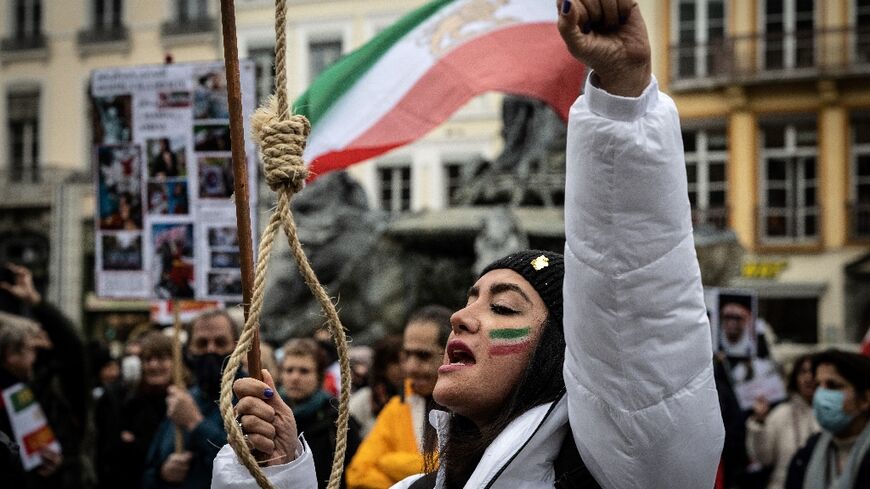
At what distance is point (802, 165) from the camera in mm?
24938

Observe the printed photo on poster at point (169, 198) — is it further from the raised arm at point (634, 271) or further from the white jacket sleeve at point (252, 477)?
the raised arm at point (634, 271)

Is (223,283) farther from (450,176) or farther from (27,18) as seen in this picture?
(27,18)

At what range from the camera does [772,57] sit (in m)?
25.4

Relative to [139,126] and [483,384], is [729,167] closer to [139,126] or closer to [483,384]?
[139,126]

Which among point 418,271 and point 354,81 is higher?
point 354,81

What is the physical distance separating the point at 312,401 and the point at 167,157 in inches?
54.6

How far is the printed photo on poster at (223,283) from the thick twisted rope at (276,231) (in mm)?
3143

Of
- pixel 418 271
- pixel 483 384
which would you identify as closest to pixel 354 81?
pixel 483 384

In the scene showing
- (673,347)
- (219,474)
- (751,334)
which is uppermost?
(673,347)

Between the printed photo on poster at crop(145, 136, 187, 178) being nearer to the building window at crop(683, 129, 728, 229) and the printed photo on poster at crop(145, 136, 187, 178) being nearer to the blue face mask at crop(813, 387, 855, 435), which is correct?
the blue face mask at crop(813, 387, 855, 435)

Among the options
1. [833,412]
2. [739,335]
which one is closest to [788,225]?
[739,335]

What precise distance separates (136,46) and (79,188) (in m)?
4.10

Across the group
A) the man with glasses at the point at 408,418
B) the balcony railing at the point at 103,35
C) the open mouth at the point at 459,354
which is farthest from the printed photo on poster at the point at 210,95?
the balcony railing at the point at 103,35

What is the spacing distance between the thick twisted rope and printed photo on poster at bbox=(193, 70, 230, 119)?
334cm
